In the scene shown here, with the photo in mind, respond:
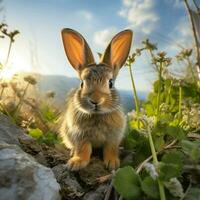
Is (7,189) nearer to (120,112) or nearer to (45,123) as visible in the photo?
(120,112)

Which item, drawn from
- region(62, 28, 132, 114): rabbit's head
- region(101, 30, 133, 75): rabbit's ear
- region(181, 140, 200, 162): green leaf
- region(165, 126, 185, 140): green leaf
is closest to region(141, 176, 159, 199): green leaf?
region(181, 140, 200, 162): green leaf

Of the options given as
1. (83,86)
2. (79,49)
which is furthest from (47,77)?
(83,86)

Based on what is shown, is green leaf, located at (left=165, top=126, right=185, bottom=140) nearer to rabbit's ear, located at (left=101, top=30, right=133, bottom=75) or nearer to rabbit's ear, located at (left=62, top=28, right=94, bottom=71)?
rabbit's ear, located at (left=101, top=30, right=133, bottom=75)

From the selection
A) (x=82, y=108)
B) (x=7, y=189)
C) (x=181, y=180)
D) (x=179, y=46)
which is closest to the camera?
(x=7, y=189)

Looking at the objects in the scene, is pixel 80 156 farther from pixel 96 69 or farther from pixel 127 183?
pixel 127 183

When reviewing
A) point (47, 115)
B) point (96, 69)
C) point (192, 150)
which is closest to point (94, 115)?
point (96, 69)

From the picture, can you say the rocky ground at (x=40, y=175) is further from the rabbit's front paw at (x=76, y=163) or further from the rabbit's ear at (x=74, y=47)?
the rabbit's ear at (x=74, y=47)

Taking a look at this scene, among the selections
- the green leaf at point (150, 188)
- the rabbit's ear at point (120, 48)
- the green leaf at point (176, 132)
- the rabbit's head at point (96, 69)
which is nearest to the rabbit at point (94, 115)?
the rabbit's head at point (96, 69)
